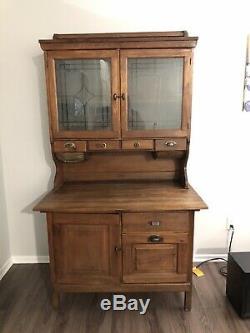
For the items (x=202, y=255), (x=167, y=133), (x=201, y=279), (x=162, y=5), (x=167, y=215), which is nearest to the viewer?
(x=167, y=215)

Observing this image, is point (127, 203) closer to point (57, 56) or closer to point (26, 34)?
point (57, 56)

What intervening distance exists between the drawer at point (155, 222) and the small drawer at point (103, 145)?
49cm

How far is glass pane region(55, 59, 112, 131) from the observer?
1911 millimetres

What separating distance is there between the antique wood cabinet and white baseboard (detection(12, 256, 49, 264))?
25.0 inches

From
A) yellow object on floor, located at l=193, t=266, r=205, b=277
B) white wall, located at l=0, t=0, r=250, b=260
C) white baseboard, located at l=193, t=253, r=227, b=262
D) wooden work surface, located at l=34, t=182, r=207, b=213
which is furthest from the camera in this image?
white baseboard, located at l=193, t=253, r=227, b=262

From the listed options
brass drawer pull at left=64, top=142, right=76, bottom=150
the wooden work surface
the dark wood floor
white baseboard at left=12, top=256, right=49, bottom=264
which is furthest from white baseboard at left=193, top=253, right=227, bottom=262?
brass drawer pull at left=64, top=142, right=76, bottom=150

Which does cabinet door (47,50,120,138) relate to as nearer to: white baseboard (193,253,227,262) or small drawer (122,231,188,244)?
small drawer (122,231,188,244)

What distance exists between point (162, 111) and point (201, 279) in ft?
4.38

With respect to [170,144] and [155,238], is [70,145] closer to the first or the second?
[170,144]

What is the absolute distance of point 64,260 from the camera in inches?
72.4

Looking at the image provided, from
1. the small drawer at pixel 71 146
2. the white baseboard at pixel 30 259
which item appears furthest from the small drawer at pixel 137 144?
the white baseboard at pixel 30 259

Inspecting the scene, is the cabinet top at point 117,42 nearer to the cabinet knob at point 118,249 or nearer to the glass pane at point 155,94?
the glass pane at point 155,94

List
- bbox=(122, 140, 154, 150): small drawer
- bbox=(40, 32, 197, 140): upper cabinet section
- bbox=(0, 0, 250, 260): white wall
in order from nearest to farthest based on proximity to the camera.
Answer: bbox=(40, 32, 197, 140): upper cabinet section, bbox=(122, 140, 154, 150): small drawer, bbox=(0, 0, 250, 260): white wall

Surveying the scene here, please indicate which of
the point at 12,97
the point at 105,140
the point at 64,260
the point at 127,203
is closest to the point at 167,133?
the point at 105,140
